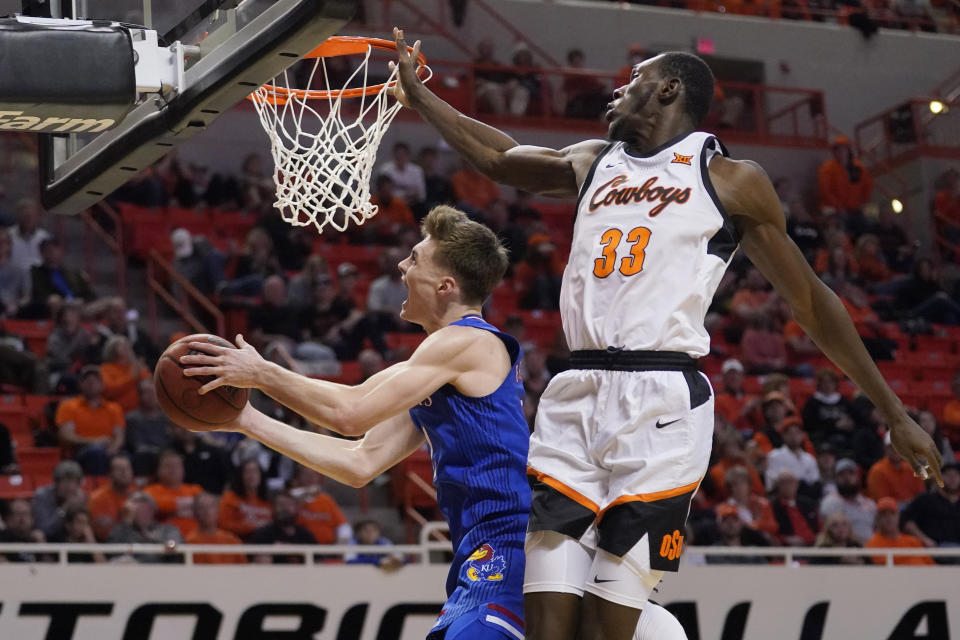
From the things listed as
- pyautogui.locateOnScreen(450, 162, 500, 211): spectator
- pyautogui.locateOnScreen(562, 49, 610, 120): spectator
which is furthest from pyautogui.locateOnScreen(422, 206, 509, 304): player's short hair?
pyautogui.locateOnScreen(562, 49, 610, 120): spectator

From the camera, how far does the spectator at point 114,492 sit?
338 inches

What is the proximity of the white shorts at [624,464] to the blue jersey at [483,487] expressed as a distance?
177 mm

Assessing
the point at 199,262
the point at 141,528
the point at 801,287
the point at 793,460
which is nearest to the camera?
the point at 801,287

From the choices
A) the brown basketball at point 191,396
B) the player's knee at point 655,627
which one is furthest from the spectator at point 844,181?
the brown basketball at point 191,396

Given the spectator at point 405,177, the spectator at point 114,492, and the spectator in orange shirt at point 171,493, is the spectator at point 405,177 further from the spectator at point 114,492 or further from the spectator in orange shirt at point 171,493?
the spectator at point 114,492

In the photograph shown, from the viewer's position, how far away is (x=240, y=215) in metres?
12.8

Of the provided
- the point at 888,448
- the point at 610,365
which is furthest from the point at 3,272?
the point at 610,365

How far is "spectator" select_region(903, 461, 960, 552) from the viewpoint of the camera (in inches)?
402

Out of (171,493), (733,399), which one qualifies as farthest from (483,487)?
(733,399)

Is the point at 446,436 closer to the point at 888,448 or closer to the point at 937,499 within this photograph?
the point at 937,499

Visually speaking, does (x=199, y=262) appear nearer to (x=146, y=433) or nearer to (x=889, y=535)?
(x=146, y=433)

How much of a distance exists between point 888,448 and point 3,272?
7260 millimetres

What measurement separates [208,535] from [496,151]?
500 centimetres

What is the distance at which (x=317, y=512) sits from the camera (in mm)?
9266
